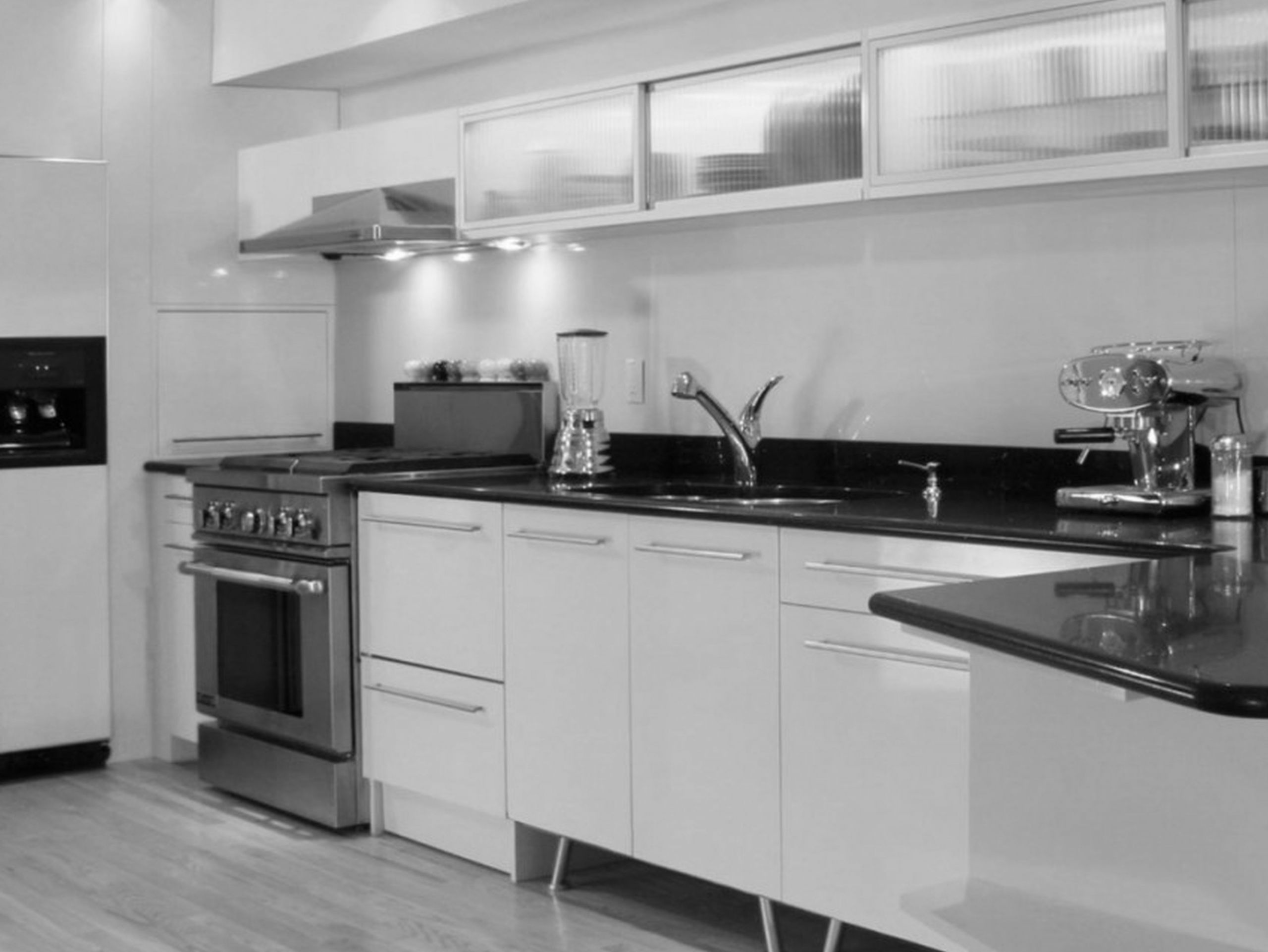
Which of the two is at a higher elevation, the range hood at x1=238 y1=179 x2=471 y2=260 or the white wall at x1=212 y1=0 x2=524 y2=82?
the white wall at x1=212 y1=0 x2=524 y2=82

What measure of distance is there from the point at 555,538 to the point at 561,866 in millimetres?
752

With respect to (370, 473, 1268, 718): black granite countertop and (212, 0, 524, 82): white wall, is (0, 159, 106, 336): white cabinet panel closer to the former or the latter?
(212, 0, 524, 82): white wall

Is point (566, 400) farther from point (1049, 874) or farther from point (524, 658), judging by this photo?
point (1049, 874)

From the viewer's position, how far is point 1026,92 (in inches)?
133

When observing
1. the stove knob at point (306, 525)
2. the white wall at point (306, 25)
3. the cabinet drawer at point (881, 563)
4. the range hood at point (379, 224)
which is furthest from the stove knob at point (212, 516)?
the cabinet drawer at point (881, 563)

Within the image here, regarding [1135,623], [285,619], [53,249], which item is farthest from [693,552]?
[53,249]

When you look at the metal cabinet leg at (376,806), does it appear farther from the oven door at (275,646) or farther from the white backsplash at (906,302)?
the white backsplash at (906,302)

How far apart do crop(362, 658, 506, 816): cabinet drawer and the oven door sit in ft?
0.29

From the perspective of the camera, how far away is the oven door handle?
4547mm

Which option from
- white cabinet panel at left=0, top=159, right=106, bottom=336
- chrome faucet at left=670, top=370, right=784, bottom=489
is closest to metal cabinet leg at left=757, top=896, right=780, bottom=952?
chrome faucet at left=670, top=370, right=784, bottom=489

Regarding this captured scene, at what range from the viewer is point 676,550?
12.1 ft

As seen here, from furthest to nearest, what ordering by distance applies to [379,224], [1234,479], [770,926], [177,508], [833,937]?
[177,508] < [379,224] < [770,926] < [833,937] < [1234,479]

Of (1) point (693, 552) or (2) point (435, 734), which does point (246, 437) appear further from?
(1) point (693, 552)

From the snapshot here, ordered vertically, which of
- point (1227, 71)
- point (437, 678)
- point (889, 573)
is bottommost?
point (437, 678)
